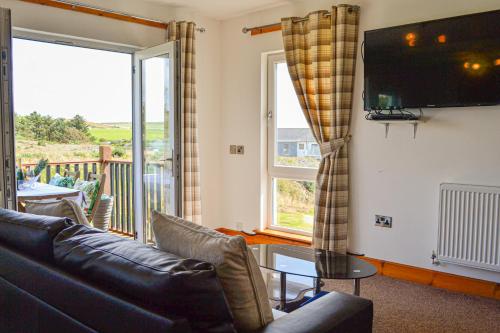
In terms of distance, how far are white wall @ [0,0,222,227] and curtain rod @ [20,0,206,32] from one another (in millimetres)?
36

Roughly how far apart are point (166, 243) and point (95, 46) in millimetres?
3101

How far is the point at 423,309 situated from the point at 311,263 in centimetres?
91

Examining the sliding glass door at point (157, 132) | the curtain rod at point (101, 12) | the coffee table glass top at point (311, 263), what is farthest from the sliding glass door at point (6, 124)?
the coffee table glass top at point (311, 263)

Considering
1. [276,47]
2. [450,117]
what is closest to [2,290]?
[450,117]

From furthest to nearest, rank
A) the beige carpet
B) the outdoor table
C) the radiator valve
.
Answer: the outdoor table → the radiator valve → the beige carpet

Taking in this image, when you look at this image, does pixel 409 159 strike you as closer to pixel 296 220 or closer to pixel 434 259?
pixel 434 259

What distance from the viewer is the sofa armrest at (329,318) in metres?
1.39

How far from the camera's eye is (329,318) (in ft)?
4.86

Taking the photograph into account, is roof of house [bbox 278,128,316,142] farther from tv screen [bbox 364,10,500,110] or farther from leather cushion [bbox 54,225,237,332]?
leather cushion [bbox 54,225,237,332]

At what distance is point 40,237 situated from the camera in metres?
1.68

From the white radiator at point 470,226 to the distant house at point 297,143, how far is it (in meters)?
1.36

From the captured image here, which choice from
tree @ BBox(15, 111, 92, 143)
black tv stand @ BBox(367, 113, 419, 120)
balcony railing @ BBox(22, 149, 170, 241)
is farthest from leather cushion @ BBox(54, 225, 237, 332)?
tree @ BBox(15, 111, 92, 143)

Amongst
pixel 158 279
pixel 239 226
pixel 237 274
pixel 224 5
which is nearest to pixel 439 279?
pixel 239 226

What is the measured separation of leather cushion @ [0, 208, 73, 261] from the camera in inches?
65.9
